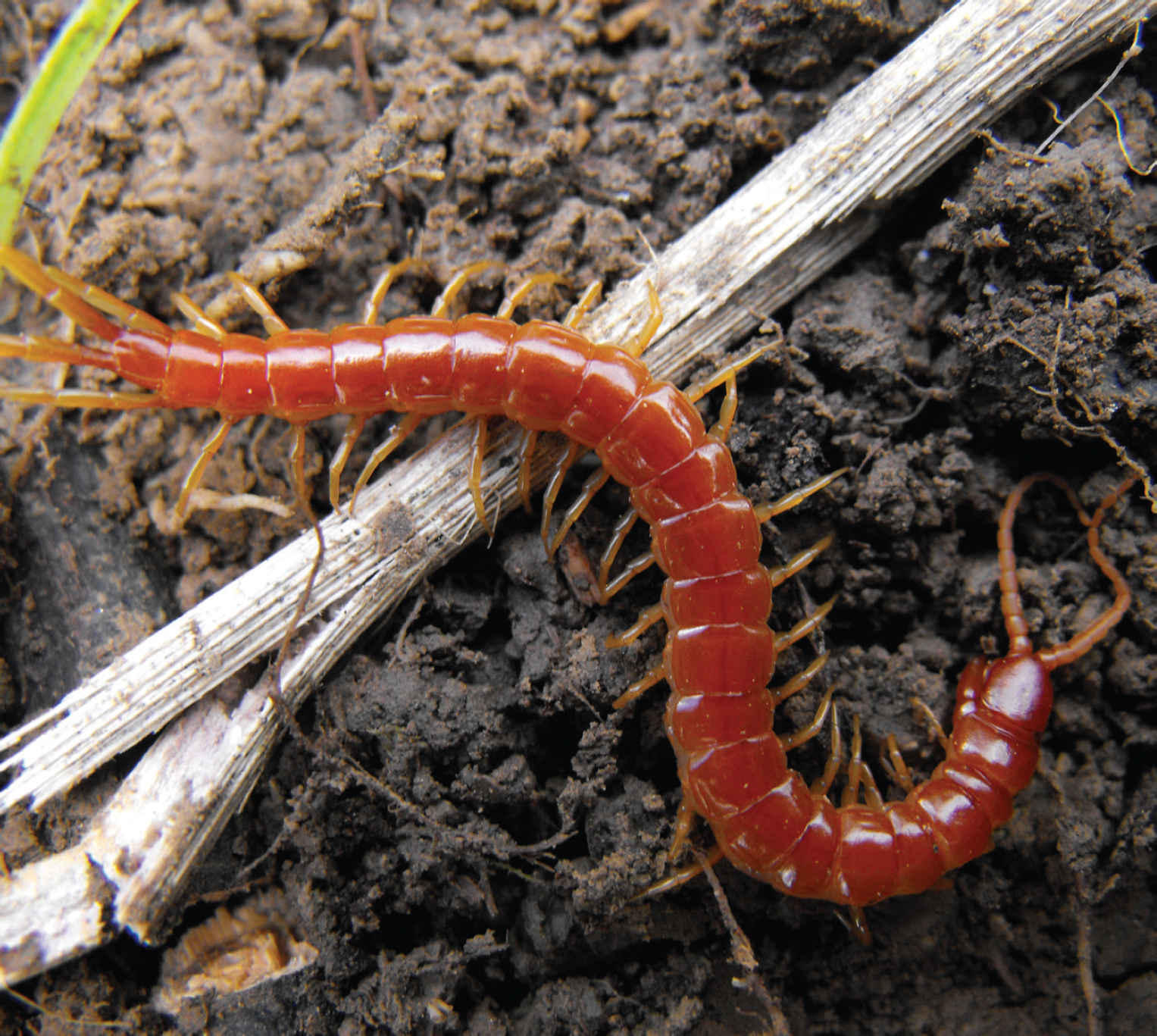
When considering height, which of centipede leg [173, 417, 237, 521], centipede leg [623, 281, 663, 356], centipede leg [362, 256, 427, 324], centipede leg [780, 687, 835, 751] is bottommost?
centipede leg [780, 687, 835, 751]

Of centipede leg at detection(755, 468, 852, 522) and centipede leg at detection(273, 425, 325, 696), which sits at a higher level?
centipede leg at detection(273, 425, 325, 696)

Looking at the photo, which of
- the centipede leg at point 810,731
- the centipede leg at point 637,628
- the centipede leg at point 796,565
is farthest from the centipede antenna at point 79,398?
the centipede leg at point 810,731

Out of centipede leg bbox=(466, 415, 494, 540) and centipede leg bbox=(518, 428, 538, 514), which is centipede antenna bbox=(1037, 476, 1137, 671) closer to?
centipede leg bbox=(518, 428, 538, 514)

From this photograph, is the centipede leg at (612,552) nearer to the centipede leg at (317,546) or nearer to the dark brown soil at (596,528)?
the dark brown soil at (596,528)

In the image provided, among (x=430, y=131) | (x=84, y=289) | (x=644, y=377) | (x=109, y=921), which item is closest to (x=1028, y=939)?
(x=644, y=377)

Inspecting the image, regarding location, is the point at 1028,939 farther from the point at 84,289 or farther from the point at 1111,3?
the point at 84,289

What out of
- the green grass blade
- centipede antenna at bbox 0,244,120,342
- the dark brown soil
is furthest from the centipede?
the green grass blade
